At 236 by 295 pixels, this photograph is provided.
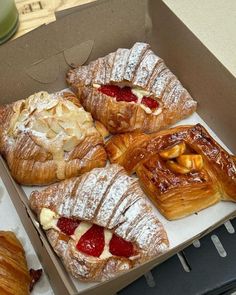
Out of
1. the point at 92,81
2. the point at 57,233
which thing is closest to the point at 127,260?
the point at 57,233

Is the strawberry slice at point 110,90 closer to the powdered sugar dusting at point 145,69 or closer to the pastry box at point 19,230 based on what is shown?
the powdered sugar dusting at point 145,69

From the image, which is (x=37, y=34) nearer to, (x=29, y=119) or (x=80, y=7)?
(x=80, y=7)

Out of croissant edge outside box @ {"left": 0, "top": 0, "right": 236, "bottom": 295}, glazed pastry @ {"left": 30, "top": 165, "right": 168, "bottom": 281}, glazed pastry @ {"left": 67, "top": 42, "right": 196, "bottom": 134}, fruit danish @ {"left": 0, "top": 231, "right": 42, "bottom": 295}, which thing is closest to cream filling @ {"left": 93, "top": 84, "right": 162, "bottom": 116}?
glazed pastry @ {"left": 67, "top": 42, "right": 196, "bottom": 134}

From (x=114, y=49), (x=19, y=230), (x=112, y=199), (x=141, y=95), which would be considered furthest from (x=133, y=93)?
(x=19, y=230)

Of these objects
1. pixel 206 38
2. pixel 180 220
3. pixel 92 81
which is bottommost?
pixel 180 220

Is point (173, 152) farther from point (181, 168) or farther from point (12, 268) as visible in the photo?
point (12, 268)

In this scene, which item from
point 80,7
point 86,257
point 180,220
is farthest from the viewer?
point 80,7

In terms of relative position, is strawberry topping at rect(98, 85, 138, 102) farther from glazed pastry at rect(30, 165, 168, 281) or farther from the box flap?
glazed pastry at rect(30, 165, 168, 281)
